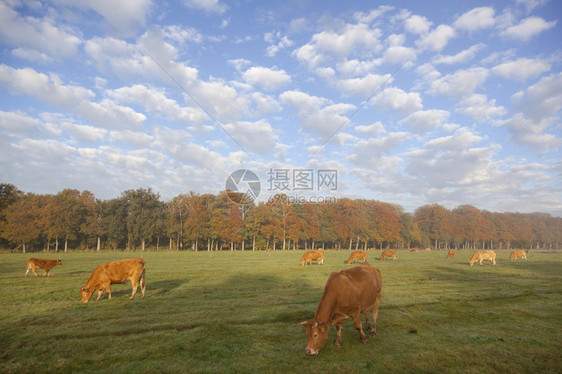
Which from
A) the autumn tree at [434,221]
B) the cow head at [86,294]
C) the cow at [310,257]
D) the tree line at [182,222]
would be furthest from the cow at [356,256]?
the autumn tree at [434,221]

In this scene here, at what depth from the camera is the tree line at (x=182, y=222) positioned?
178 ft

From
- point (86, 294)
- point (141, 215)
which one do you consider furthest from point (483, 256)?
point (141, 215)

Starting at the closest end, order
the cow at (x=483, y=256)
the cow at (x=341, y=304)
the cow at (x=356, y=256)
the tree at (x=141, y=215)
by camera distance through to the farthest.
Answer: the cow at (x=341, y=304) → the cow at (x=483, y=256) → the cow at (x=356, y=256) → the tree at (x=141, y=215)

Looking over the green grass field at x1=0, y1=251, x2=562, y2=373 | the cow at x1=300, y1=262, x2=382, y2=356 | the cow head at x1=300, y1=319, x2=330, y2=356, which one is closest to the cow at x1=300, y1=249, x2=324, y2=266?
the green grass field at x1=0, y1=251, x2=562, y2=373

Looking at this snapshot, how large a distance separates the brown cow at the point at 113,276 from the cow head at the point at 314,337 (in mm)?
9852

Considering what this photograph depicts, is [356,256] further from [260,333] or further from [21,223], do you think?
[21,223]

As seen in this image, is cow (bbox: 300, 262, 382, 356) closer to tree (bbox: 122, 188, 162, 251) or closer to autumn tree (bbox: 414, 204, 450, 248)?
tree (bbox: 122, 188, 162, 251)

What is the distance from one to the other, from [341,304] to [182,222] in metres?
66.2

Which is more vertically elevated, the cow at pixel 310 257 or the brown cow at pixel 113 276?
the brown cow at pixel 113 276

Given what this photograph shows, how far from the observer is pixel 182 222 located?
68.0 m

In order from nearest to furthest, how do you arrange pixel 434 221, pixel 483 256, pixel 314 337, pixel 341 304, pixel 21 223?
pixel 314 337
pixel 341 304
pixel 483 256
pixel 21 223
pixel 434 221

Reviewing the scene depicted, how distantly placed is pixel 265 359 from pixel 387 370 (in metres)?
2.72

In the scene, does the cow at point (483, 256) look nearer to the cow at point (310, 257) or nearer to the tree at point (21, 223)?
the cow at point (310, 257)

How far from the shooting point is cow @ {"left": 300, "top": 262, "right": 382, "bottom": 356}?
262 inches
